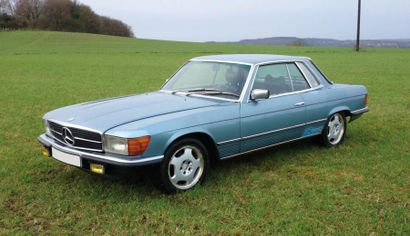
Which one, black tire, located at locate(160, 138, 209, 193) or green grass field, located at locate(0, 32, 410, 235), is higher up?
black tire, located at locate(160, 138, 209, 193)

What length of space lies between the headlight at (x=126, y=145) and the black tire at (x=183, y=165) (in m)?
0.29

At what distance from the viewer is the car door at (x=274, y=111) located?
5039 millimetres

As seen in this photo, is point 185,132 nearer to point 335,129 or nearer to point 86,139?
point 86,139

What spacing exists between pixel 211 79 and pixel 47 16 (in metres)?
92.7

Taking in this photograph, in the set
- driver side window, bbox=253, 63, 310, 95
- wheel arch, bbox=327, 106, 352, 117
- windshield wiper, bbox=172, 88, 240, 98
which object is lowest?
wheel arch, bbox=327, 106, 352, 117

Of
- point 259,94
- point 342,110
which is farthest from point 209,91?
point 342,110

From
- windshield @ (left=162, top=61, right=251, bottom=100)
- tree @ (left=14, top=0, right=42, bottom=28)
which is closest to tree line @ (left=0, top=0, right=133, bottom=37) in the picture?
tree @ (left=14, top=0, right=42, bottom=28)

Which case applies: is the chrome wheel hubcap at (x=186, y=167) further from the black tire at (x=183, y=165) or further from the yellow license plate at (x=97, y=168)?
the yellow license plate at (x=97, y=168)

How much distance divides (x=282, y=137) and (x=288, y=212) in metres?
1.51

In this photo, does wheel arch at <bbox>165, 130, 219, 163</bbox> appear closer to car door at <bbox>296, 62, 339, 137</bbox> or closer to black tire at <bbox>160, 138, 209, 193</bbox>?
black tire at <bbox>160, 138, 209, 193</bbox>

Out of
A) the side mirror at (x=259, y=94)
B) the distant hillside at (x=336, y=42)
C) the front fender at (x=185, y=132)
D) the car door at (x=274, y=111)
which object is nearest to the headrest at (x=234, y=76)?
the car door at (x=274, y=111)

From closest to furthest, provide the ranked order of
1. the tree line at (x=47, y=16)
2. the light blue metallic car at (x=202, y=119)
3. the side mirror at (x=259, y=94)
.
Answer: the light blue metallic car at (x=202, y=119) < the side mirror at (x=259, y=94) < the tree line at (x=47, y=16)

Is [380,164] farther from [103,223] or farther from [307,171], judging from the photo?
[103,223]

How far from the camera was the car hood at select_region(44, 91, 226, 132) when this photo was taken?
436 centimetres
